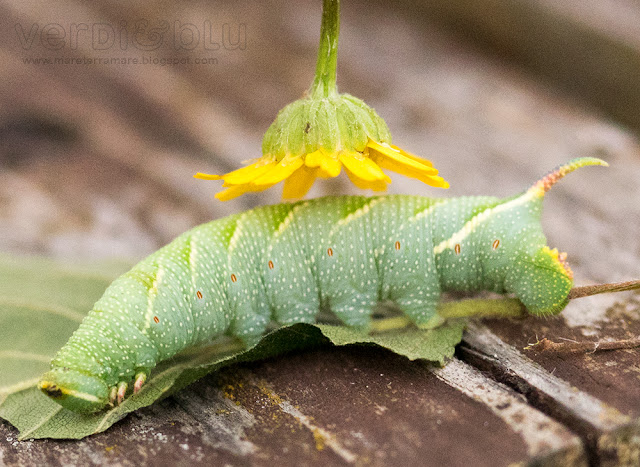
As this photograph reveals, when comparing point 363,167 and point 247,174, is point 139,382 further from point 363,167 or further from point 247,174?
point 363,167

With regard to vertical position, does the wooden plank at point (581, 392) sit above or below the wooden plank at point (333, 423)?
above

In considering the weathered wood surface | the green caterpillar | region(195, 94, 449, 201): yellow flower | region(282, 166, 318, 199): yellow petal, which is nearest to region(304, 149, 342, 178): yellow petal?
region(195, 94, 449, 201): yellow flower

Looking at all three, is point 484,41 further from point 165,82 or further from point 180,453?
point 180,453

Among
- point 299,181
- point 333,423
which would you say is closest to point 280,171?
point 299,181

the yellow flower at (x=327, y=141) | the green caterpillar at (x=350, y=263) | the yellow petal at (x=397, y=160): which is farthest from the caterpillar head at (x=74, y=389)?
the yellow petal at (x=397, y=160)

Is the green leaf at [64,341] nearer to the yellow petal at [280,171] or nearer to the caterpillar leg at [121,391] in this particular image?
the caterpillar leg at [121,391]

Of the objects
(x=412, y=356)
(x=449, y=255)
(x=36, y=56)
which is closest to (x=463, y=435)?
(x=412, y=356)

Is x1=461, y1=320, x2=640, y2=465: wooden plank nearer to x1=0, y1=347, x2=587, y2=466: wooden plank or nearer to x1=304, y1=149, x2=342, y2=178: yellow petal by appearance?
x1=0, y1=347, x2=587, y2=466: wooden plank
